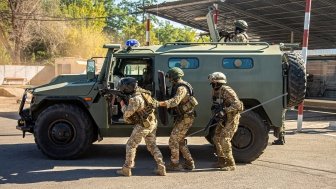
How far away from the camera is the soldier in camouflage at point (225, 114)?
6816 millimetres

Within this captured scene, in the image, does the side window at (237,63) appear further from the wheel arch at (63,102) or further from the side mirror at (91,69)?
the wheel arch at (63,102)

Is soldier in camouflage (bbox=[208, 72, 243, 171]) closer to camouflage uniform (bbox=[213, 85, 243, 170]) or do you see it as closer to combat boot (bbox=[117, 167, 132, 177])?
camouflage uniform (bbox=[213, 85, 243, 170])

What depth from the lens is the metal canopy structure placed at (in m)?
19.7

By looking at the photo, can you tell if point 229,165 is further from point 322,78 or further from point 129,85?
point 322,78

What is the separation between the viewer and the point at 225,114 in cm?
688

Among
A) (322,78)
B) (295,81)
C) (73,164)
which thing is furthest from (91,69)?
(322,78)

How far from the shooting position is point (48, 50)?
153 ft

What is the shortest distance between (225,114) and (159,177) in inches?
56.5

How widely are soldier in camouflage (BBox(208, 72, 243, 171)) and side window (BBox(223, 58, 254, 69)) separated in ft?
2.26

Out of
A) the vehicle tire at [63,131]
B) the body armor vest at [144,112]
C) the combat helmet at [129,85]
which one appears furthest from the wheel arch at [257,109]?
the vehicle tire at [63,131]

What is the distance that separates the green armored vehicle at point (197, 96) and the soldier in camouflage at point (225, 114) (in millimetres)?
505

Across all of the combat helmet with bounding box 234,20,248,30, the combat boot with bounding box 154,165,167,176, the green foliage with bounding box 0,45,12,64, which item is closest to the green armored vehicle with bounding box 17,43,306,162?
the combat boot with bounding box 154,165,167,176

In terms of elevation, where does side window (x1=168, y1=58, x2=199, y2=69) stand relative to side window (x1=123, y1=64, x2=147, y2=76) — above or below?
above

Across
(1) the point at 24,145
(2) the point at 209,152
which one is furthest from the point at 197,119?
(1) the point at 24,145
